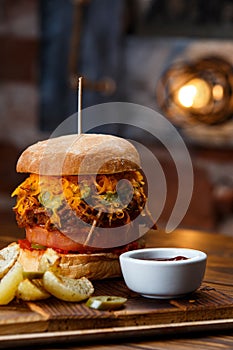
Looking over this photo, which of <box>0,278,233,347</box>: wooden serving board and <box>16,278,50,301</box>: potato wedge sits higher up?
<box>16,278,50,301</box>: potato wedge

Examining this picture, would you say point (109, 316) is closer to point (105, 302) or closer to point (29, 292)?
point (105, 302)

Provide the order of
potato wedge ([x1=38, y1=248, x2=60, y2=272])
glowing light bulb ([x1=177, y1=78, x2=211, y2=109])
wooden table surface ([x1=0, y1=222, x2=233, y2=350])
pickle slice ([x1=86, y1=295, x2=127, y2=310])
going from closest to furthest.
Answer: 1. wooden table surface ([x1=0, y1=222, x2=233, y2=350])
2. pickle slice ([x1=86, y1=295, x2=127, y2=310])
3. potato wedge ([x1=38, y1=248, x2=60, y2=272])
4. glowing light bulb ([x1=177, y1=78, x2=211, y2=109])

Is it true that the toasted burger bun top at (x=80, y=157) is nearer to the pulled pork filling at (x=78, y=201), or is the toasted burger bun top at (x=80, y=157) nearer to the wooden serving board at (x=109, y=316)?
the pulled pork filling at (x=78, y=201)

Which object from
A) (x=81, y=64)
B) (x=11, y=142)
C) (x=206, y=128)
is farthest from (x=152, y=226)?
(x=11, y=142)

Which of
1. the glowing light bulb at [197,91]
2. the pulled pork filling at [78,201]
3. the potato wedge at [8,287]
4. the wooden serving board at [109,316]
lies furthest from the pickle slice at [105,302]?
the glowing light bulb at [197,91]

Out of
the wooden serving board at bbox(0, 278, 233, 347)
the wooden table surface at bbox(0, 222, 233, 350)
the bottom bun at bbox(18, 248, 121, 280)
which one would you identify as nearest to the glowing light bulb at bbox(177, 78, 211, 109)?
the wooden table surface at bbox(0, 222, 233, 350)

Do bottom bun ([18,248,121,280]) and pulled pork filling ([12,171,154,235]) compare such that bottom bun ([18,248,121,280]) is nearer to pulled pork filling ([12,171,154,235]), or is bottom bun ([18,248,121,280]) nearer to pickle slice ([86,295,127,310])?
pulled pork filling ([12,171,154,235])
